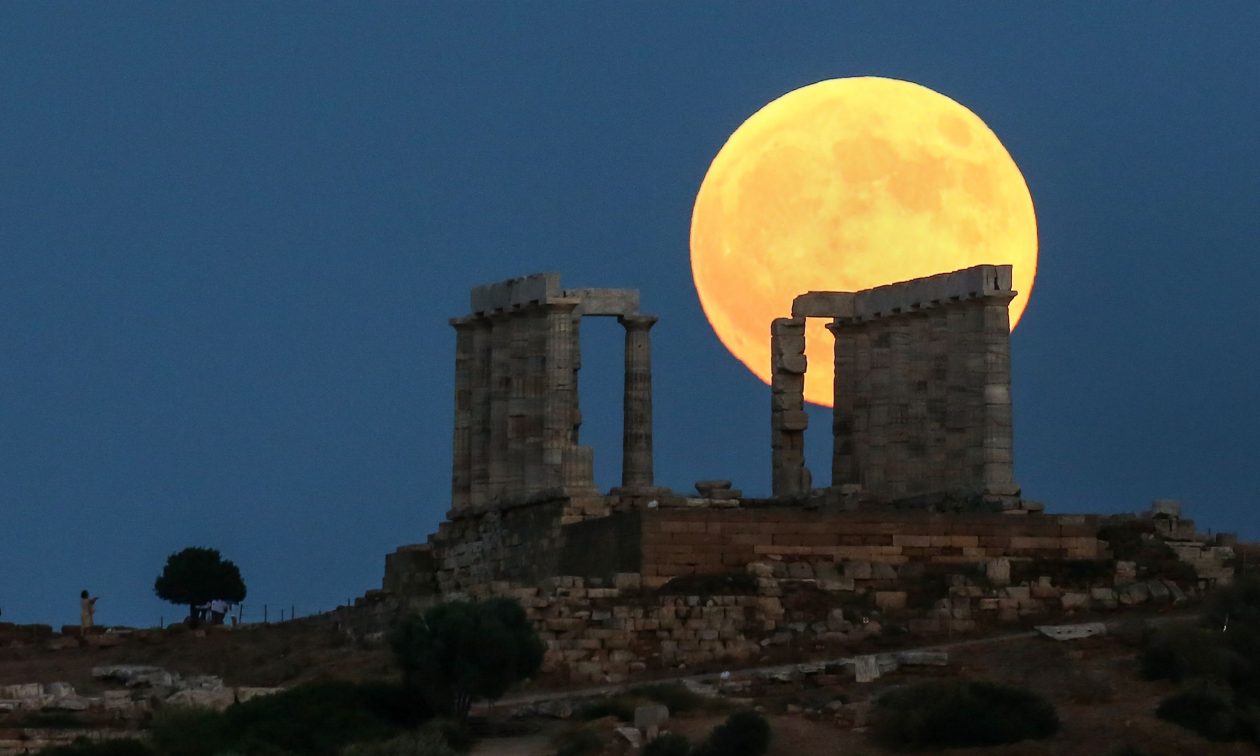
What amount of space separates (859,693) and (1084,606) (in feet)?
26.8

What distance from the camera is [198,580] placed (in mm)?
109875

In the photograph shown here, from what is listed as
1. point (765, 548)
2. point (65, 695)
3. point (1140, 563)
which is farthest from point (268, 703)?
point (1140, 563)

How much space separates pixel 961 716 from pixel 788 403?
24.0 metres

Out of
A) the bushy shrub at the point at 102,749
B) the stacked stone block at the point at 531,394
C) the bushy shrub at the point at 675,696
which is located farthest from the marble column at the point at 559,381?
the bushy shrub at the point at 102,749

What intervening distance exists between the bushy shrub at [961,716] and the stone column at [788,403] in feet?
72.2

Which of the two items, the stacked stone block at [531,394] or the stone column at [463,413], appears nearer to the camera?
the stacked stone block at [531,394]

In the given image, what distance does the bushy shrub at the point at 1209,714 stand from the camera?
65.2m

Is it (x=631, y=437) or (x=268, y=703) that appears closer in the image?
(x=268, y=703)

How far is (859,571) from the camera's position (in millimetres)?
76688

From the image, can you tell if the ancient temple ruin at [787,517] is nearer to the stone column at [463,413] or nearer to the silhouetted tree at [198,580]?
the stone column at [463,413]

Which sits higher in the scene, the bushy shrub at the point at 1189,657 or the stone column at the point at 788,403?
the stone column at the point at 788,403

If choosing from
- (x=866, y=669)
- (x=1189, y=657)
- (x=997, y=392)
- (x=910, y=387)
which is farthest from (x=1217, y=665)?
(x=910, y=387)

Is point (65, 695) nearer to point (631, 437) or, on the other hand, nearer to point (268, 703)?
point (268, 703)

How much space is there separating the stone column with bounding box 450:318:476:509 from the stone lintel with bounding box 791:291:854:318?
23.6ft
